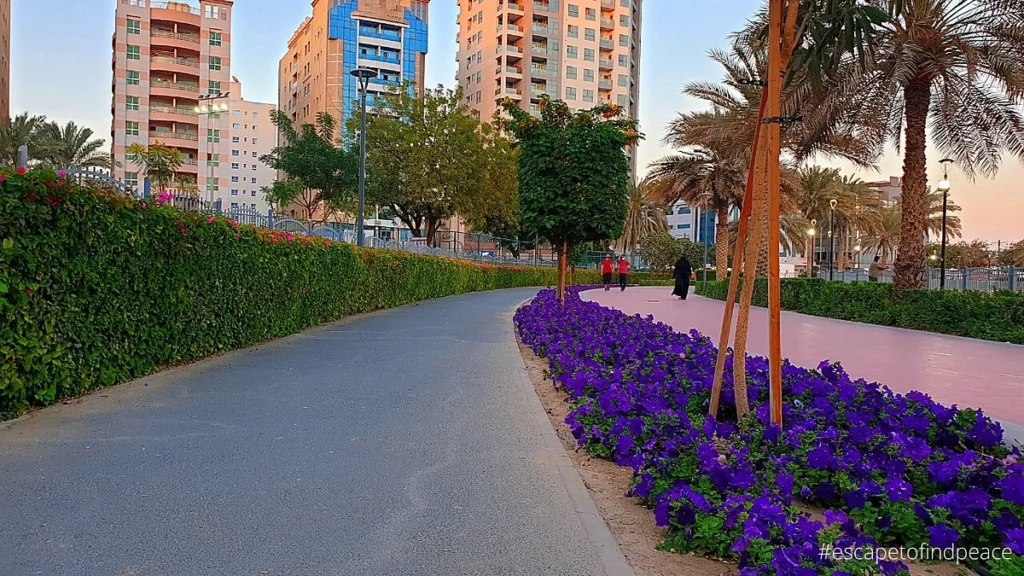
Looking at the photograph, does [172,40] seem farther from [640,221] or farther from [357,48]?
[640,221]

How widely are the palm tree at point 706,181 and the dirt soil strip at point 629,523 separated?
1093 inches

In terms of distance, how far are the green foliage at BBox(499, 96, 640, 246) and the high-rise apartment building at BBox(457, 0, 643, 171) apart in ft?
217

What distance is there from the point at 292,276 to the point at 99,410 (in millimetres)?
6165

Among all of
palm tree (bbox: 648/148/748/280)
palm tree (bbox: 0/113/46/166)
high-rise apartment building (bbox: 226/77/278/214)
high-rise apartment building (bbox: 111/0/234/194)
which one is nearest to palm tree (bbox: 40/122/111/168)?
palm tree (bbox: 0/113/46/166)

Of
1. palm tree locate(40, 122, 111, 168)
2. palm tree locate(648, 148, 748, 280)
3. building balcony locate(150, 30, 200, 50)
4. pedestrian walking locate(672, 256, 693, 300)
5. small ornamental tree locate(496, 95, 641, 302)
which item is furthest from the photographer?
building balcony locate(150, 30, 200, 50)

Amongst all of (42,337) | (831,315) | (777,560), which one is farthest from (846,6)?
(831,315)

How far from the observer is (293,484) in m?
4.37

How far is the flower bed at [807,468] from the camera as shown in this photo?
3129 millimetres

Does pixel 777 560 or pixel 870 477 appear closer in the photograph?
pixel 777 560

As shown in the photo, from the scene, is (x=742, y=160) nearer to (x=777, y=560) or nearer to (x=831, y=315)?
(x=831, y=315)

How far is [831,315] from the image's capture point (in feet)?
64.6

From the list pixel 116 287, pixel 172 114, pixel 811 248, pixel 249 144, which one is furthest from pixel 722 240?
pixel 249 144

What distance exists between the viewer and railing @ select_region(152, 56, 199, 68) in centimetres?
5797

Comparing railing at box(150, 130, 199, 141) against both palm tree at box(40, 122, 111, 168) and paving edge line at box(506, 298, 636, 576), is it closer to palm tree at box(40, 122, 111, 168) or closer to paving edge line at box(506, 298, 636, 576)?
palm tree at box(40, 122, 111, 168)
